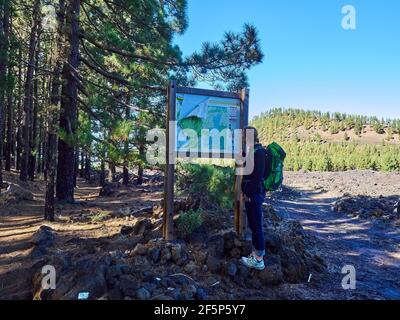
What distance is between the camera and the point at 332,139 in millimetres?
89875

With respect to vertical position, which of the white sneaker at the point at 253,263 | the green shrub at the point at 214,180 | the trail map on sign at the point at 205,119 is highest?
the trail map on sign at the point at 205,119

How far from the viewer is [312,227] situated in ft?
37.4

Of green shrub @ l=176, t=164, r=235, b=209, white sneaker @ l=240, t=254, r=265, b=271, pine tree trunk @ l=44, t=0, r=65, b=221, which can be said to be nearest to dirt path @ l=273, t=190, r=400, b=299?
white sneaker @ l=240, t=254, r=265, b=271

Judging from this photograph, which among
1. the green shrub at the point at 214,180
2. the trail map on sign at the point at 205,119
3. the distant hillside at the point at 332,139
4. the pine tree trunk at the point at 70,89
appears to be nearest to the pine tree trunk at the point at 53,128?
the pine tree trunk at the point at 70,89

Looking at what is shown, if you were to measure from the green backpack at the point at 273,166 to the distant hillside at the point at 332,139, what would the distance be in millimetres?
48467

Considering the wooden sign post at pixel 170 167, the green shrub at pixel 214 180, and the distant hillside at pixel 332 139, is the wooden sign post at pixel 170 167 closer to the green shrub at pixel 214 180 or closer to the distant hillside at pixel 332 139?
the green shrub at pixel 214 180

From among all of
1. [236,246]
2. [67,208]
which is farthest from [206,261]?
[67,208]

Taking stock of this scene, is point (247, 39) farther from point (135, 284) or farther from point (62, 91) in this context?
point (135, 284)

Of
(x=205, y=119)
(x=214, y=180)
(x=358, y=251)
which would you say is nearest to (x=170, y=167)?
(x=214, y=180)

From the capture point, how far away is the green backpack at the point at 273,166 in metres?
5.59

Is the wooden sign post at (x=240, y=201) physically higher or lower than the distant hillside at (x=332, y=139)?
lower

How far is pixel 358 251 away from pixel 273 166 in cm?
421

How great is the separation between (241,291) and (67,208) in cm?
830

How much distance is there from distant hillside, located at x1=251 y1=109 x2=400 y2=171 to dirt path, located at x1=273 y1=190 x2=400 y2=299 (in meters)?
41.1
